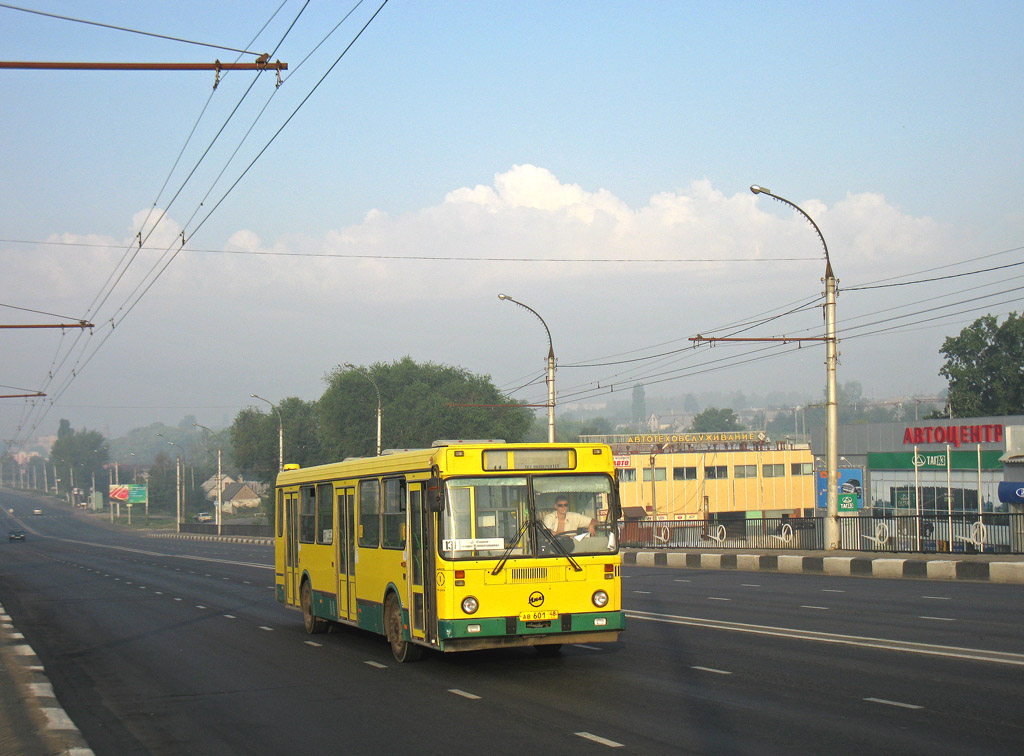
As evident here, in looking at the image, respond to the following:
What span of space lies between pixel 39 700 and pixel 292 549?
748 centimetres

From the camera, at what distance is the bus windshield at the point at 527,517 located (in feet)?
37.2

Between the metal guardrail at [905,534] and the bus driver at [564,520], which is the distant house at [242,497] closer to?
the metal guardrail at [905,534]

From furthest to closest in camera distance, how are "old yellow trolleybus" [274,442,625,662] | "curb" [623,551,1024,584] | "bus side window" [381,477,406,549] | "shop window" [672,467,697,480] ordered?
"shop window" [672,467,697,480] → "curb" [623,551,1024,584] → "bus side window" [381,477,406,549] → "old yellow trolleybus" [274,442,625,662]

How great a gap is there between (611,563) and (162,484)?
175 metres

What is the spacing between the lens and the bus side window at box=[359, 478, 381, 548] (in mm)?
13398

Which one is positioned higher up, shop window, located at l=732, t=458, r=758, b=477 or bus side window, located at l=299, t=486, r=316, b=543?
bus side window, located at l=299, t=486, r=316, b=543

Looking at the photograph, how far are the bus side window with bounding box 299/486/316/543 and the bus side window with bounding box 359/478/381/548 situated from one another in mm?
2562

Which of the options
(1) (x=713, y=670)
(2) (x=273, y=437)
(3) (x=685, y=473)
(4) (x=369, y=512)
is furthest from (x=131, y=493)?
(1) (x=713, y=670)

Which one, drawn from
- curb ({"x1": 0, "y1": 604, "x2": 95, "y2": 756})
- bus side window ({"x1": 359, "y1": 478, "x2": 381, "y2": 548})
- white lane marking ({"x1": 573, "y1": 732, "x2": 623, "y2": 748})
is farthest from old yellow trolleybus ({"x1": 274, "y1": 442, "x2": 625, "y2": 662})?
curb ({"x1": 0, "y1": 604, "x2": 95, "y2": 756})

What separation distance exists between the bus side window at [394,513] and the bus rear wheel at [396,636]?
0.69m

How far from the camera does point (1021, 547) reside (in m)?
25.4

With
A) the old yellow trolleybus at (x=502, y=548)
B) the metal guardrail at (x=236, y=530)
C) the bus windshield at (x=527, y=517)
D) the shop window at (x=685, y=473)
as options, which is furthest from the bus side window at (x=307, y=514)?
the shop window at (x=685, y=473)

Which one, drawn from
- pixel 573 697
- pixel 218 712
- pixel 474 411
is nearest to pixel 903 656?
pixel 573 697

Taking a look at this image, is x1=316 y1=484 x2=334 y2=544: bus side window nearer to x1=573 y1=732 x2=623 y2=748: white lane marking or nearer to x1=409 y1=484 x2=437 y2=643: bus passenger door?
x1=409 y1=484 x2=437 y2=643: bus passenger door
